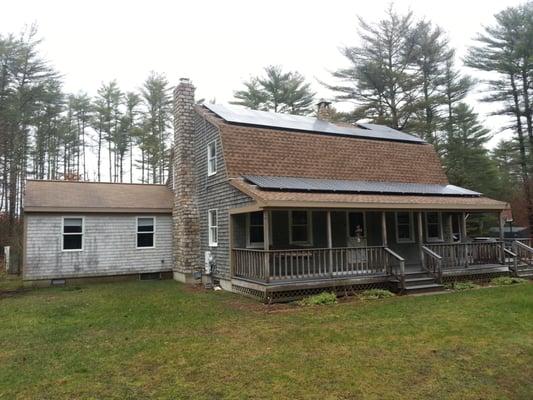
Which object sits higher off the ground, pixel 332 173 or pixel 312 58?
pixel 312 58

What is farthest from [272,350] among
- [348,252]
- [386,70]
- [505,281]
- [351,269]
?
[386,70]

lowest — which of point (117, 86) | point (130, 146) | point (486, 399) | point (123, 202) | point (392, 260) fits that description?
point (486, 399)

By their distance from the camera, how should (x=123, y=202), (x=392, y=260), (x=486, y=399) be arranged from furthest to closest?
(x=123, y=202) → (x=392, y=260) → (x=486, y=399)

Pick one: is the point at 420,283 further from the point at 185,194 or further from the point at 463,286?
the point at 185,194

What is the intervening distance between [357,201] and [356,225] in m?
2.84

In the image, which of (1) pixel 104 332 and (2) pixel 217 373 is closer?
(2) pixel 217 373

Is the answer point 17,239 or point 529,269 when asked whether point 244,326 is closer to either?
point 529,269

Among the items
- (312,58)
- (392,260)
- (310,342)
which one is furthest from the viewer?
(312,58)

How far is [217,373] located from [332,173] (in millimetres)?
10533

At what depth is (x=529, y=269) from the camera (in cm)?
1412

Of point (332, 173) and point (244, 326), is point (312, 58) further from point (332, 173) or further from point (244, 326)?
point (244, 326)

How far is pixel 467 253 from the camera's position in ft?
43.1

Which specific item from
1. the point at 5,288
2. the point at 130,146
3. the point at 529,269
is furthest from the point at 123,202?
the point at 130,146

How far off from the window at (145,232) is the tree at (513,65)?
76.9ft
